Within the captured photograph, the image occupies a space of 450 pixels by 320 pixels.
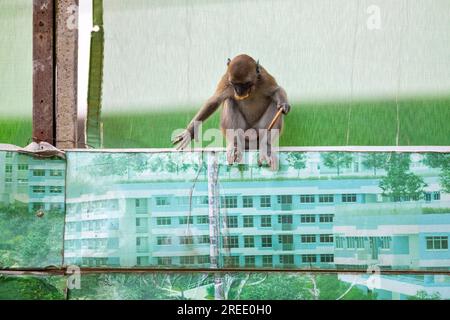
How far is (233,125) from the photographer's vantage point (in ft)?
21.9

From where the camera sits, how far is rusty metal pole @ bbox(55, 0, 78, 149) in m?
6.56

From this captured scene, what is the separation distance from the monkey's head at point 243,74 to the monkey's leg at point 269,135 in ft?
0.92

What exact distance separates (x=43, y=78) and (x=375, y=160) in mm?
3071

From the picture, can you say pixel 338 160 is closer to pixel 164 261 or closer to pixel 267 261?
pixel 267 261

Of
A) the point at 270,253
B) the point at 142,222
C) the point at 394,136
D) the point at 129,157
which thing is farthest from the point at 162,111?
the point at 394,136

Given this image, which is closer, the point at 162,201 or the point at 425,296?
the point at 425,296

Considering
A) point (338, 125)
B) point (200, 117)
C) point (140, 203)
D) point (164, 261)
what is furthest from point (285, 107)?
point (164, 261)

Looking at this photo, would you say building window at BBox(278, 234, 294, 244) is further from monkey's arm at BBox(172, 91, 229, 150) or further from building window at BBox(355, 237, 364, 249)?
monkey's arm at BBox(172, 91, 229, 150)

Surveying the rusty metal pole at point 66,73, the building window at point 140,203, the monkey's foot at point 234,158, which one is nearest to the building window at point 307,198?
the monkey's foot at point 234,158

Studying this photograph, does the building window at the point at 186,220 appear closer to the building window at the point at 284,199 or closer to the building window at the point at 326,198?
the building window at the point at 284,199

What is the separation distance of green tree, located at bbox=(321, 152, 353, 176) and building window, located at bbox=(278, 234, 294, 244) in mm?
689

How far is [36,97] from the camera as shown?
6.56 m

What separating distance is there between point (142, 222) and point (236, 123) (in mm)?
1287

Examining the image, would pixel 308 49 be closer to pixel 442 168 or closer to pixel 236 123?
pixel 236 123
